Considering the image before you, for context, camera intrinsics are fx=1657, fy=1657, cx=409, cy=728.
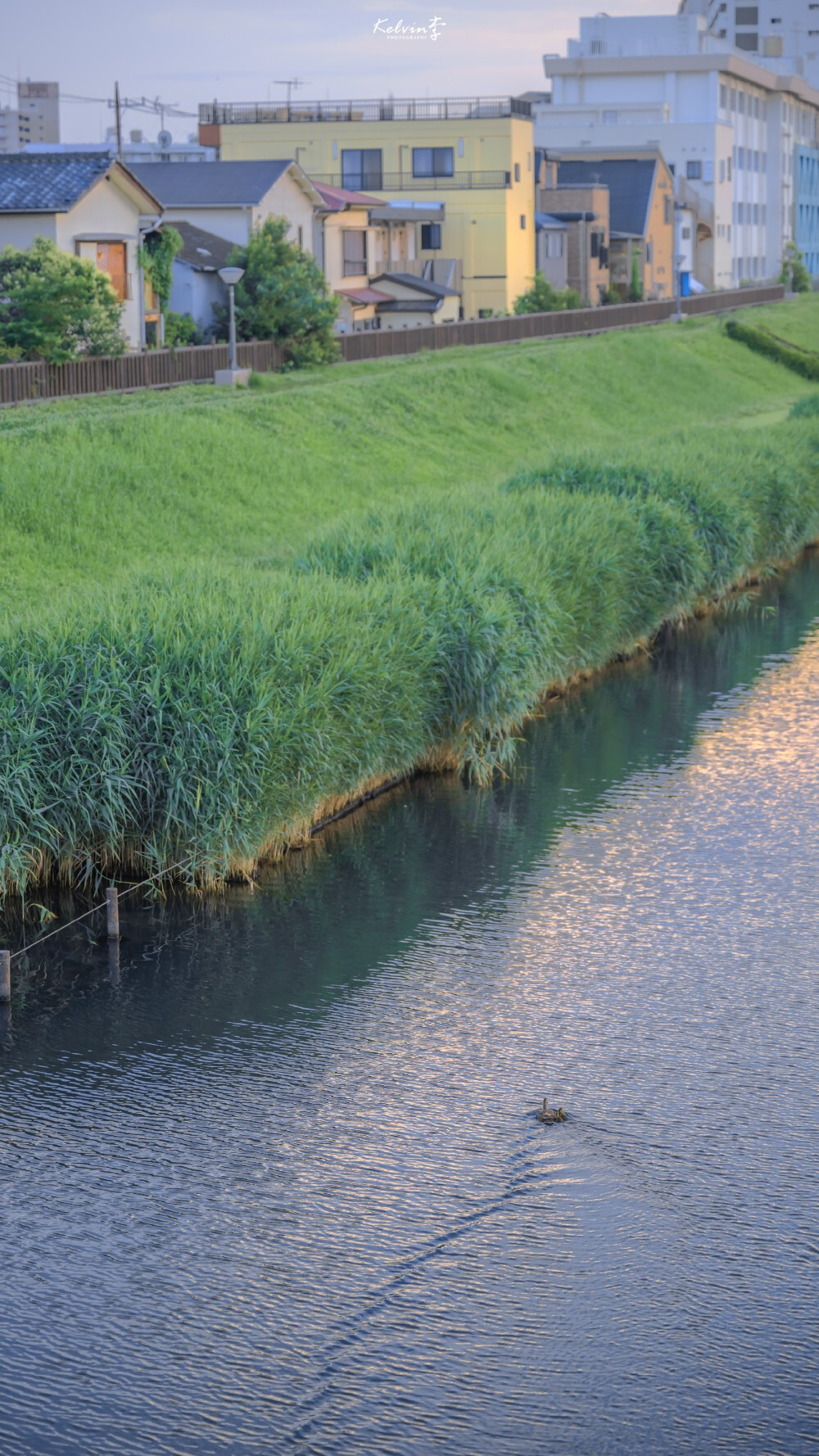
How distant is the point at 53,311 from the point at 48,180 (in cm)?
929

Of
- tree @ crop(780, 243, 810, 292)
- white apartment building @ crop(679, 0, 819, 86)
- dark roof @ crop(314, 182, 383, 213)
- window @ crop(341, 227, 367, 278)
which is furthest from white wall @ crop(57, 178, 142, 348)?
white apartment building @ crop(679, 0, 819, 86)

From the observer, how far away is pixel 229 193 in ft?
177

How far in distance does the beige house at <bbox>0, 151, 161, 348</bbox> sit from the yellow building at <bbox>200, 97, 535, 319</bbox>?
27685 mm

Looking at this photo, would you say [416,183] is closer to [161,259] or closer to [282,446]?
[161,259]

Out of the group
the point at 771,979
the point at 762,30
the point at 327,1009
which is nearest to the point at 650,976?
→ the point at 771,979

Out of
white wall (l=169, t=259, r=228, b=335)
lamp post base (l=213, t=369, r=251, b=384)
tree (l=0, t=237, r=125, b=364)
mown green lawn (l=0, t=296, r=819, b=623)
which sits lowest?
mown green lawn (l=0, t=296, r=819, b=623)

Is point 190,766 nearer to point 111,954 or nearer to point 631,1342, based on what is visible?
point 111,954

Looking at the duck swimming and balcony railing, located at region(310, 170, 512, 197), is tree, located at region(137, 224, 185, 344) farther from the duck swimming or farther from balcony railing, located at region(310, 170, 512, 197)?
the duck swimming

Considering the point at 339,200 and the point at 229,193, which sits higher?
the point at 339,200

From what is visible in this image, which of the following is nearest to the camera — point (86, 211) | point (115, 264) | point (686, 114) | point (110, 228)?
point (86, 211)

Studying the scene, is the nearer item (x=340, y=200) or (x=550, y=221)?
(x=340, y=200)

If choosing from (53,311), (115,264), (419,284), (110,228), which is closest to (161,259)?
(115,264)

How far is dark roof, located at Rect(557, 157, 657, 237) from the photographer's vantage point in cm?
8206

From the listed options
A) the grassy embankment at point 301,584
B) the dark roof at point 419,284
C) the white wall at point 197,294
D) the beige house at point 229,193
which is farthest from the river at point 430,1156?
the dark roof at point 419,284
